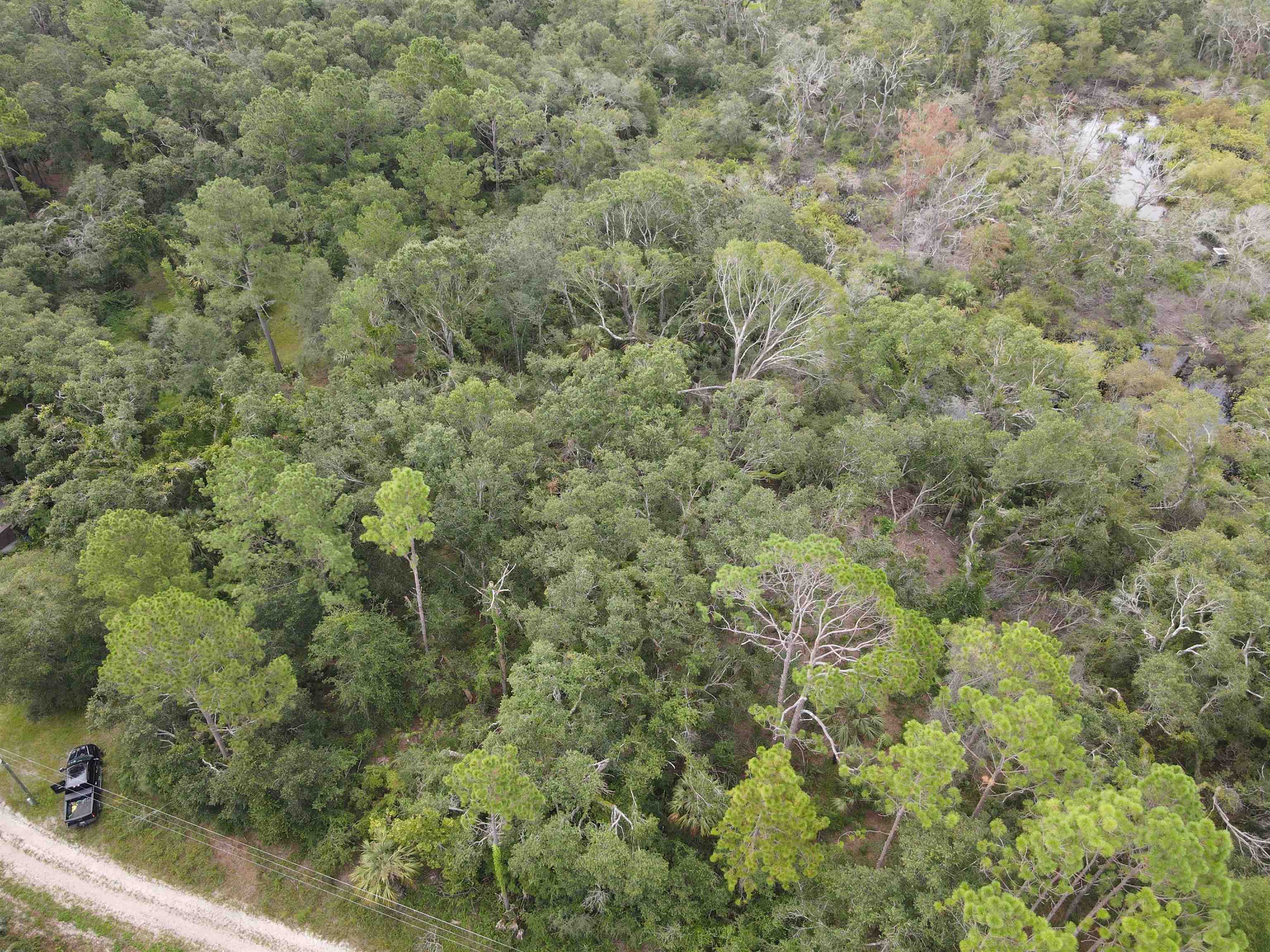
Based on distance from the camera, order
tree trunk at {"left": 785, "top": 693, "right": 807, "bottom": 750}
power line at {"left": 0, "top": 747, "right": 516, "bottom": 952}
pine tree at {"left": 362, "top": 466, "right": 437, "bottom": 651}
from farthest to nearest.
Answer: pine tree at {"left": 362, "top": 466, "right": 437, "bottom": 651} → power line at {"left": 0, "top": 747, "right": 516, "bottom": 952} → tree trunk at {"left": 785, "top": 693, "right": 807, "bottom": 750}

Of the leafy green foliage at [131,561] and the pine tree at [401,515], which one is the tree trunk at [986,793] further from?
the leafy green foliage at [131,561]

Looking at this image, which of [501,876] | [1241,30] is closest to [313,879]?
[501,876]

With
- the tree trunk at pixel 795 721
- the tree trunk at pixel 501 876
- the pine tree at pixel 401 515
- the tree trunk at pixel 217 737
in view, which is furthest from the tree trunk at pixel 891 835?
the tree trunk at pixel 217 737

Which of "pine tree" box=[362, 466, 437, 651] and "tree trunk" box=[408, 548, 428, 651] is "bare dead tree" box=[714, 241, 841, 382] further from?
"tree trunk" box=[408, 548, 428, 651]

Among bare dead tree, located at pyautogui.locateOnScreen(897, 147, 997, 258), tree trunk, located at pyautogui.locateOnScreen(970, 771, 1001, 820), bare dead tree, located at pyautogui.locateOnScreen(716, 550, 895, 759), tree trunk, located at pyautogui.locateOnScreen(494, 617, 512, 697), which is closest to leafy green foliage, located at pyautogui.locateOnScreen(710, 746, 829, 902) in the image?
bare dead tree, located at pyautogui.locateOnScreen(716, 550, 895, 759)

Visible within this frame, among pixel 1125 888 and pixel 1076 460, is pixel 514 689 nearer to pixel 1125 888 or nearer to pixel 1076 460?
pixel 1125 888

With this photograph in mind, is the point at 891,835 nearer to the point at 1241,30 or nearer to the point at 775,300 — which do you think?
the point at 775,300
